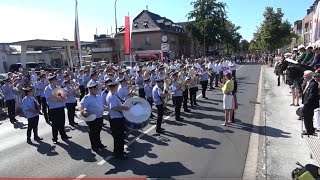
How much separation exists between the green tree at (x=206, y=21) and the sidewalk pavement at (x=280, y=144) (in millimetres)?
62814

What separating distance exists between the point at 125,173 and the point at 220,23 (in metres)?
74.3

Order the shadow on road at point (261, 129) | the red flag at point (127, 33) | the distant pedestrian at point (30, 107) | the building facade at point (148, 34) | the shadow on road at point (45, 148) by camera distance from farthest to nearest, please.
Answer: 1. the building facade at point (148, 34)
2. the red flag at point (127, 33)
3. the distant pedestrian at point (30, 107)
4. the shadow on road at point (261, 129)
5. the shadow on road at point (45, 148)

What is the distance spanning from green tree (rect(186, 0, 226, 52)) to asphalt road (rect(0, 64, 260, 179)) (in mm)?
65281

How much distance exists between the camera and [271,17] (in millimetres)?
50688

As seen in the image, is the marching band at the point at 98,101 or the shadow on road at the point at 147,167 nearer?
the shadow on road at the point at 147,167

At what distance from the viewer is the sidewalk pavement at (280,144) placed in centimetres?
776

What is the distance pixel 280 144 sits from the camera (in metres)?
9.73

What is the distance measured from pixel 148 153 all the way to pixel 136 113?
1136 millimetres

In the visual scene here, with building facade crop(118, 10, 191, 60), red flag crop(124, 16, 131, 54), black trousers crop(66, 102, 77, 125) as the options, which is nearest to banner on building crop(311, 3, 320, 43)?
black trousers crop(66, 102, 77, 125)

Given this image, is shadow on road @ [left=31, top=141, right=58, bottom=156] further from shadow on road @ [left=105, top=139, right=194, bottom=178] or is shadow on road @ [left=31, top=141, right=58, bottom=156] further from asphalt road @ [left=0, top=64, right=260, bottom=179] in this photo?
shadow on road @ [left=105, top=139, right=194, bottom=178]

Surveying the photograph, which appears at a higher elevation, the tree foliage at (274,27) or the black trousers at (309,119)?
the tree foliage at (274,27)

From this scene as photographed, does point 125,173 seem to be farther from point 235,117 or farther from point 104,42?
point 104,42

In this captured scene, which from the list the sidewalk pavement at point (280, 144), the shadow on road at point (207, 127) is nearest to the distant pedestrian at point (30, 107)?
the shadow on road at point (207, 127)

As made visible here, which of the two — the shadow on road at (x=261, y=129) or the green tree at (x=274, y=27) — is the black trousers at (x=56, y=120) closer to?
the shadow on road at (x=261, y=129)
